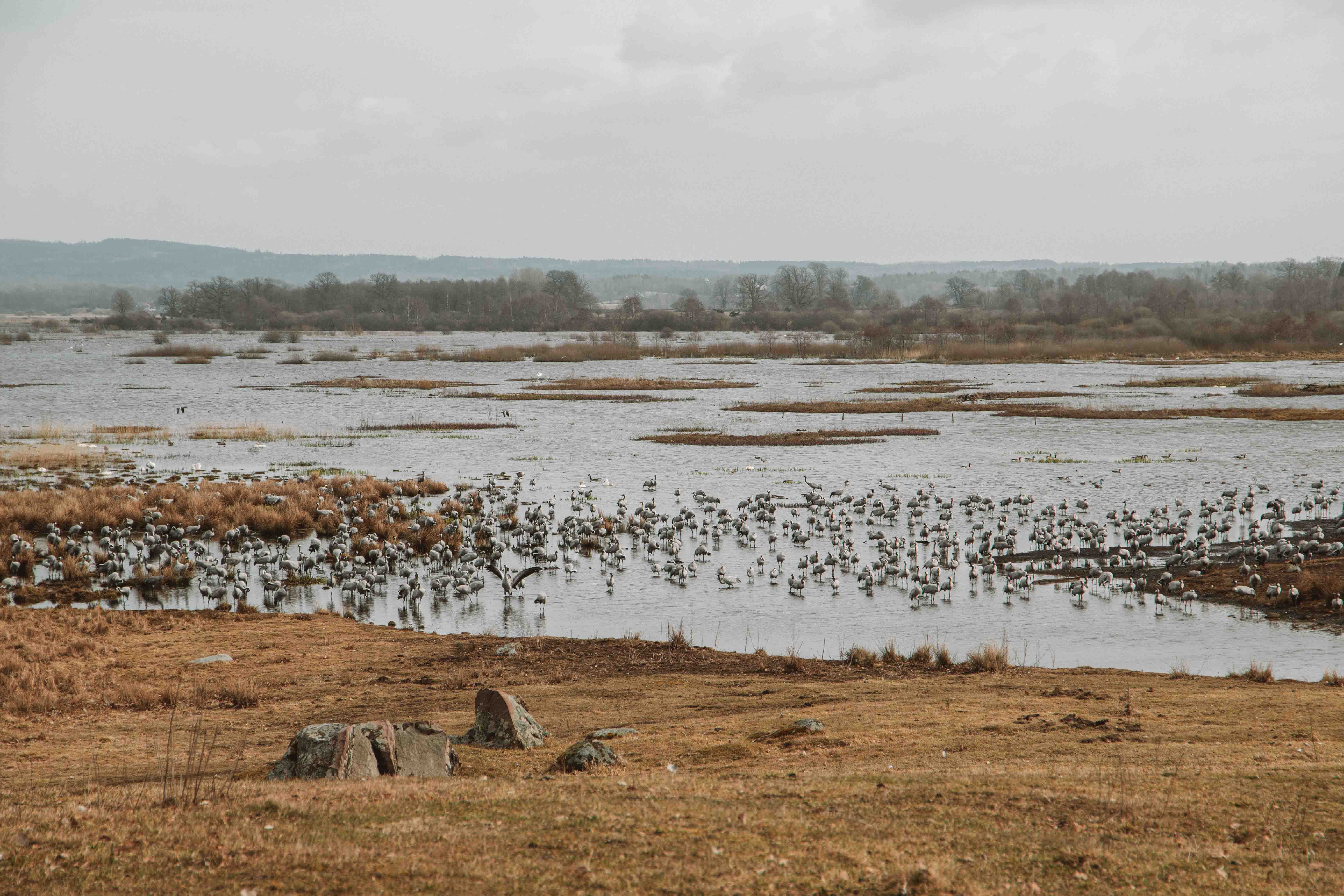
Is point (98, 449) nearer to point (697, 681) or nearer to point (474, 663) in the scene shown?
point (474, 663)

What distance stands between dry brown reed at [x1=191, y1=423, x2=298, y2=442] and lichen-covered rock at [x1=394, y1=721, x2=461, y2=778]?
42496 mm

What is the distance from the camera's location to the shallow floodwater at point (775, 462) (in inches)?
803

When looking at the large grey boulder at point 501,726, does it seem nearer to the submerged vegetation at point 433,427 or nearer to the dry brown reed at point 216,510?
the dry brown reed at point 216,510

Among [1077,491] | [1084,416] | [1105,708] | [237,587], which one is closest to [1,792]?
[1105,708]

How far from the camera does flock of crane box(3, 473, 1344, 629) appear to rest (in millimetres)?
23719

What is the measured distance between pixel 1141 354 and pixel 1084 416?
59243mm

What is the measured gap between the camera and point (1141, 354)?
111 meters

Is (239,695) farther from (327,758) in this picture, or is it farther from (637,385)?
(637,385)

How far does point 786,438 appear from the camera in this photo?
5003 centimetres

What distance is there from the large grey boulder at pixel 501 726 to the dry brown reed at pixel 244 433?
41.4 m

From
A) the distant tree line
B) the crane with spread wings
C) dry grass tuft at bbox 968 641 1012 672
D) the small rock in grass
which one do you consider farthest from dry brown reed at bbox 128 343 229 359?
the small rock in grass

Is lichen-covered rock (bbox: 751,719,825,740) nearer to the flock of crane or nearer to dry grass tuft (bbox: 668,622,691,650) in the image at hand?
dry grass tuft (bbox: 668,622,691,650)

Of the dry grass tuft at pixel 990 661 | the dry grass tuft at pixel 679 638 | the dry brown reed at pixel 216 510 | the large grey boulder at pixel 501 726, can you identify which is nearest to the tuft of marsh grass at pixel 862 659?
the dry grass tuft at pixel 990 661

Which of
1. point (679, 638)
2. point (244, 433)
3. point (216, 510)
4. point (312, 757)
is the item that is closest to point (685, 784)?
point (312, 757)
